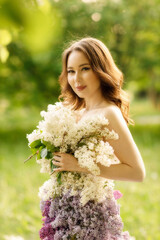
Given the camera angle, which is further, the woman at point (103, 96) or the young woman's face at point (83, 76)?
the young woman's face at point (83, 76)

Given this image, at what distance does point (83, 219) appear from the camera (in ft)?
6.40

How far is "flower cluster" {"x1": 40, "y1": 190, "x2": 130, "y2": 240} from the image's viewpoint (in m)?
1.94

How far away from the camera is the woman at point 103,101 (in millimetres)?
1916

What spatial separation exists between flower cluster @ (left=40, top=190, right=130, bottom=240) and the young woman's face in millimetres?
Answer: 667

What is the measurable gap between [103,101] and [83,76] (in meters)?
0.21

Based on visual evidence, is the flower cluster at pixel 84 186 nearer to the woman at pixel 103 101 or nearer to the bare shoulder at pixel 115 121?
the woman at pixel 103 101

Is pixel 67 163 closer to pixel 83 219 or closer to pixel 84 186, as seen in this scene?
pixel 84 186

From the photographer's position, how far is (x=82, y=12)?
10.9 metres

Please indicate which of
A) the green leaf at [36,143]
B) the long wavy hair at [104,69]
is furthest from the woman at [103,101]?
the green leaf at [36,143]

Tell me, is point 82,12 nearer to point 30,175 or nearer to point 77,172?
point 30,175

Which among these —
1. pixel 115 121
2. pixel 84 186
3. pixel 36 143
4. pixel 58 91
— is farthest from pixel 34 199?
pixel 58 91

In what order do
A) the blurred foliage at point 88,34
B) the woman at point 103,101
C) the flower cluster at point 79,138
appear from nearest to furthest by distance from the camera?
1. the flower cluster at point 79,138
2. the woman at point 103,101
3. the blurred foliage at point 88,34

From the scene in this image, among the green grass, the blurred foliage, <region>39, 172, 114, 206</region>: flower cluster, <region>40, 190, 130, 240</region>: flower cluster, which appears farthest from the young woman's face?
the blurred foliage

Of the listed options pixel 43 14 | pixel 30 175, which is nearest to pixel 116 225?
pixel 43 14
